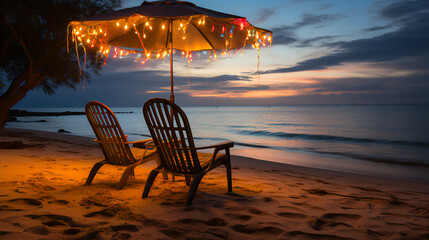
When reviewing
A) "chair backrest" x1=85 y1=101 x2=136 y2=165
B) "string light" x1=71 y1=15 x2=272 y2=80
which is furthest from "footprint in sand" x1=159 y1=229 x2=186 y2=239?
"string light" x1=71 y1=15 x2=272 y2=80

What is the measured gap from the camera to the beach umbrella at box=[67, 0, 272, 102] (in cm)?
333

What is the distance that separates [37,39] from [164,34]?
22.8ft

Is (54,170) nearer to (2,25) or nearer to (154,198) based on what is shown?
(154,198)

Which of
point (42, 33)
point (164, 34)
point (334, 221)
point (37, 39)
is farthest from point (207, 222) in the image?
point (42, 33)

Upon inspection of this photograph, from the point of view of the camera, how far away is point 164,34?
16.7 ft

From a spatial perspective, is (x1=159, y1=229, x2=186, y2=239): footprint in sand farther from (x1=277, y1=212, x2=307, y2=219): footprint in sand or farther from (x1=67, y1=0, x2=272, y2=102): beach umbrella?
(x1=67, y1=0, x2=272, y2=102): beach umbrella

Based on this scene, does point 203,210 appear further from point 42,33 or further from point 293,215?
point 42,33

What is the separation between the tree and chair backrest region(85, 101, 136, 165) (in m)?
7.71

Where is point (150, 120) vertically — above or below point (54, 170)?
above

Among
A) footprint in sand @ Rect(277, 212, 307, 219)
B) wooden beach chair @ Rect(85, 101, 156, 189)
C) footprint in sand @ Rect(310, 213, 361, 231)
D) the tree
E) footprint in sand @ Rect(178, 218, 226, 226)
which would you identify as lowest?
footprint in sand @ Rect(277, 212, 307, 219)

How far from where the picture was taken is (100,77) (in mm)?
11117

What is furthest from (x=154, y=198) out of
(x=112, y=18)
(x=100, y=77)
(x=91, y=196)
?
(x=100, y=77)

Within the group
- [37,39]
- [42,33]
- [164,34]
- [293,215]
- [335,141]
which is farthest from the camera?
[335,141]

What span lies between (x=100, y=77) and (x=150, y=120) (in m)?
9.55
